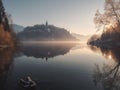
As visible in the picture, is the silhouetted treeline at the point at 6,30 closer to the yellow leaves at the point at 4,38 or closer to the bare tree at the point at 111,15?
the yellow leaves at the point at 4,38

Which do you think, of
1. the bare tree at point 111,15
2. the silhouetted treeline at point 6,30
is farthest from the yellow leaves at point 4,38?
the bare tree at point 111,15

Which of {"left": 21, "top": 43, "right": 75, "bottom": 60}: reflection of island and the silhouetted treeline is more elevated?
the silhouetted treeline

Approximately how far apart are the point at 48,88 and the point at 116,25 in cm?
6079

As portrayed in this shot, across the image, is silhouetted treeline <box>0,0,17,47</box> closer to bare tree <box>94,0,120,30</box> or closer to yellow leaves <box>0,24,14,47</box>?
yellow leaves <box>0,24,14,47</box>

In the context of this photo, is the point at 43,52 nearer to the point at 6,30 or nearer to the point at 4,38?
the point at 4,38

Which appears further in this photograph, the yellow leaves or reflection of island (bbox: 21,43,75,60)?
the yellow leaves

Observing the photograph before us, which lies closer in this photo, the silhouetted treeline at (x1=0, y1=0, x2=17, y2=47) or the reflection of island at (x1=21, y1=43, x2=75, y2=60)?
the reflection of island at (x1=21, y1=43, x2=75, y2=60)

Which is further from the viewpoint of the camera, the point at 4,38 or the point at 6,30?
the point at 6,30

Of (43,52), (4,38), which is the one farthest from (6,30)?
(43,52)

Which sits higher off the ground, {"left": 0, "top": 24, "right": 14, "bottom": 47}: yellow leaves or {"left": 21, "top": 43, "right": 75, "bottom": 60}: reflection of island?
{"left": 0, "top": 24, "right": 14, "bottom": 47}: yellow leaves

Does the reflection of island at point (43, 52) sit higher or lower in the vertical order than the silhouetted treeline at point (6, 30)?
lower

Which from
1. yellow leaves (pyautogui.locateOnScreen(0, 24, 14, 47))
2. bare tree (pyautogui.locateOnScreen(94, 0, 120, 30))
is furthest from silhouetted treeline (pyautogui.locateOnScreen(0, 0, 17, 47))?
bare tree (pyautogui.locateOnScreen(94, 0, 120, 30))

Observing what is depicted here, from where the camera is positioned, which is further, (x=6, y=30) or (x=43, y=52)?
(x=6, y=30)

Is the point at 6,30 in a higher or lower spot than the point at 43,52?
higher
